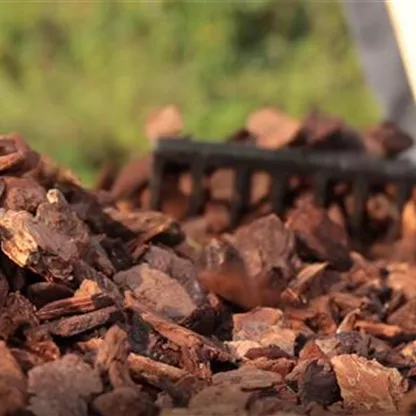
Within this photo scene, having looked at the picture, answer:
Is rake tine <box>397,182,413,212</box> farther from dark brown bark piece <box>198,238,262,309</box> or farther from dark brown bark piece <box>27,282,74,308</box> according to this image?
dark brown bark piece <box>27,282,74,308</box>

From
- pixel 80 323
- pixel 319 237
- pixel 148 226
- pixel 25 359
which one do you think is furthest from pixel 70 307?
pixel 319 237

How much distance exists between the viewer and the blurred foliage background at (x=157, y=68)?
4.81 metres

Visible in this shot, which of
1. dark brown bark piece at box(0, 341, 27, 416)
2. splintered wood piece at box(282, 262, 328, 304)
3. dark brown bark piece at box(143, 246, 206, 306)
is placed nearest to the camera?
dark brown bark piece at box(0, 341, 27, 416)

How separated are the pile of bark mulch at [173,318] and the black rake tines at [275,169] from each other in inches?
25.9

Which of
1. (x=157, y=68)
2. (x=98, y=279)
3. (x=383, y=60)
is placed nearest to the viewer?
(x=98, y=279)

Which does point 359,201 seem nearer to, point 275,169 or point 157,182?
point 275,169

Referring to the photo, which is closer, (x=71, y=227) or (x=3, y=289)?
(x=3, y=289)

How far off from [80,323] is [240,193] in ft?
4.42

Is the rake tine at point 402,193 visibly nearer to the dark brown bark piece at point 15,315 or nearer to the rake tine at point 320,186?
the rake tine at point 320,186

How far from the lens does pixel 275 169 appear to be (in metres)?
3.10

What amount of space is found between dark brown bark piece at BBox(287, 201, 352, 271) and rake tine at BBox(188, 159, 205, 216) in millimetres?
536

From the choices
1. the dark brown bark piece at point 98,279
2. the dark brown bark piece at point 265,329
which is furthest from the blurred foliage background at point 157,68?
the dark brown bark piece at point 98,279

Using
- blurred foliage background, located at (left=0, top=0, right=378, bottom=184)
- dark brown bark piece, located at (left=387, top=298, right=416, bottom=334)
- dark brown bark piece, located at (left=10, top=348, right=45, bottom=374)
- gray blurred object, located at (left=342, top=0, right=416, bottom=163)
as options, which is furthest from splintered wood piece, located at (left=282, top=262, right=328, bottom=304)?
blurred foliage background, located at (left=0, top=0, right=378, bottom=184)

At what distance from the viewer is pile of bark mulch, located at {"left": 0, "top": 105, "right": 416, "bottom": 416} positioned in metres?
1.63
